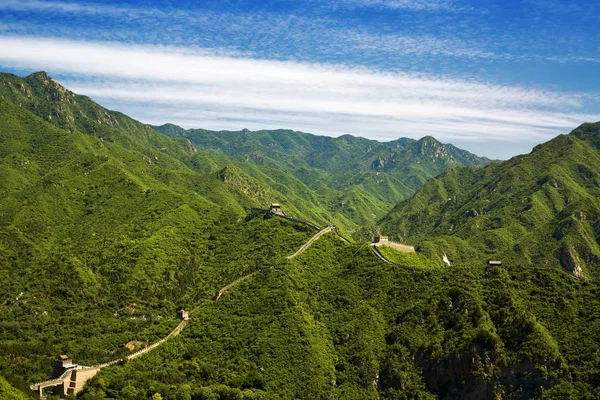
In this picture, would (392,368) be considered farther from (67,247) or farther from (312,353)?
(67,247)

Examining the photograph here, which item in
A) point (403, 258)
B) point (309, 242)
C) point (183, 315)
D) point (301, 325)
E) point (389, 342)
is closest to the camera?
point (389, 342)

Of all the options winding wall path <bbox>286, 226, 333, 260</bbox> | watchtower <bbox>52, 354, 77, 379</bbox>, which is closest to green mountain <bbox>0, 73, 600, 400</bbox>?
winding wall path <bbox>286, 226, 333, 260</bbox>

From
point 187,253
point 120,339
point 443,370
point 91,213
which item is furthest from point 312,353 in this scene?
point 91,213

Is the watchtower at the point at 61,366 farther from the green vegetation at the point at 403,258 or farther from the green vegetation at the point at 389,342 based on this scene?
the green vegetation at the point at 403,258

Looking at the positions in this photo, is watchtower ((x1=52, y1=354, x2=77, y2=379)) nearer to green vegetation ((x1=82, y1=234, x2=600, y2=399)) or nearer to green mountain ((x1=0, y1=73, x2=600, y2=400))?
green mountain ((x1=0, y1=73, x2=600, y2=400))

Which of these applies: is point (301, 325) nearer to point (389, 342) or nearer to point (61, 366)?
point (389, 342)

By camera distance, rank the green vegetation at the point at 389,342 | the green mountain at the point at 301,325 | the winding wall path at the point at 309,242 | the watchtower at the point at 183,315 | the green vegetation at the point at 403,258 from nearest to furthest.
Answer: the green vegetation at the point at 389,342, the green mountain at the point at 301,325, the watchtower at the point at 183,315, the green vegetation at the point at 403,258, the winding wall path at the point at 309,242

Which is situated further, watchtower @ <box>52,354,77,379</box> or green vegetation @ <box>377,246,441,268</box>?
green vegetation @ <box>377,246,441,268</box>

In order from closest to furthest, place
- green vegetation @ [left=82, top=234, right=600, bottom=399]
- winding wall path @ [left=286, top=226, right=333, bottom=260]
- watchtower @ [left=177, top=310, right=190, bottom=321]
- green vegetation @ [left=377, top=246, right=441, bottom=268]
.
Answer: green vegetation @ [left=82, top=234, right=600, bottom=399]
watchtower @ [left=177, top=310, right=190, bottom=321]
green vegetation @ [left=377, top=246, right=441, bottom=268]
winding wall path @ [left=286, top=226, right=333, bottom=260]

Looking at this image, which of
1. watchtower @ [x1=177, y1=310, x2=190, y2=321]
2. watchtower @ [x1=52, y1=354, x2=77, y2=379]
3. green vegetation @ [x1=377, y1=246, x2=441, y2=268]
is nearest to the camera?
watchtower @ [x1=52, y1=354, x2=77, y2=379]

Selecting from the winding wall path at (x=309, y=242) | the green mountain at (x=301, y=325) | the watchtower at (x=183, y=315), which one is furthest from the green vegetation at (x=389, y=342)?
the winding wall path at (x=309, y=242)

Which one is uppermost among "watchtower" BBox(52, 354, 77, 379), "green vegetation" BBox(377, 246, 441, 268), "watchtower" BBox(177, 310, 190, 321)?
"green vegetation" BBox(377, 246, 441, 268)

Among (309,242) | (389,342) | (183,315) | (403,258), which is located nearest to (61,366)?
(183,315)
